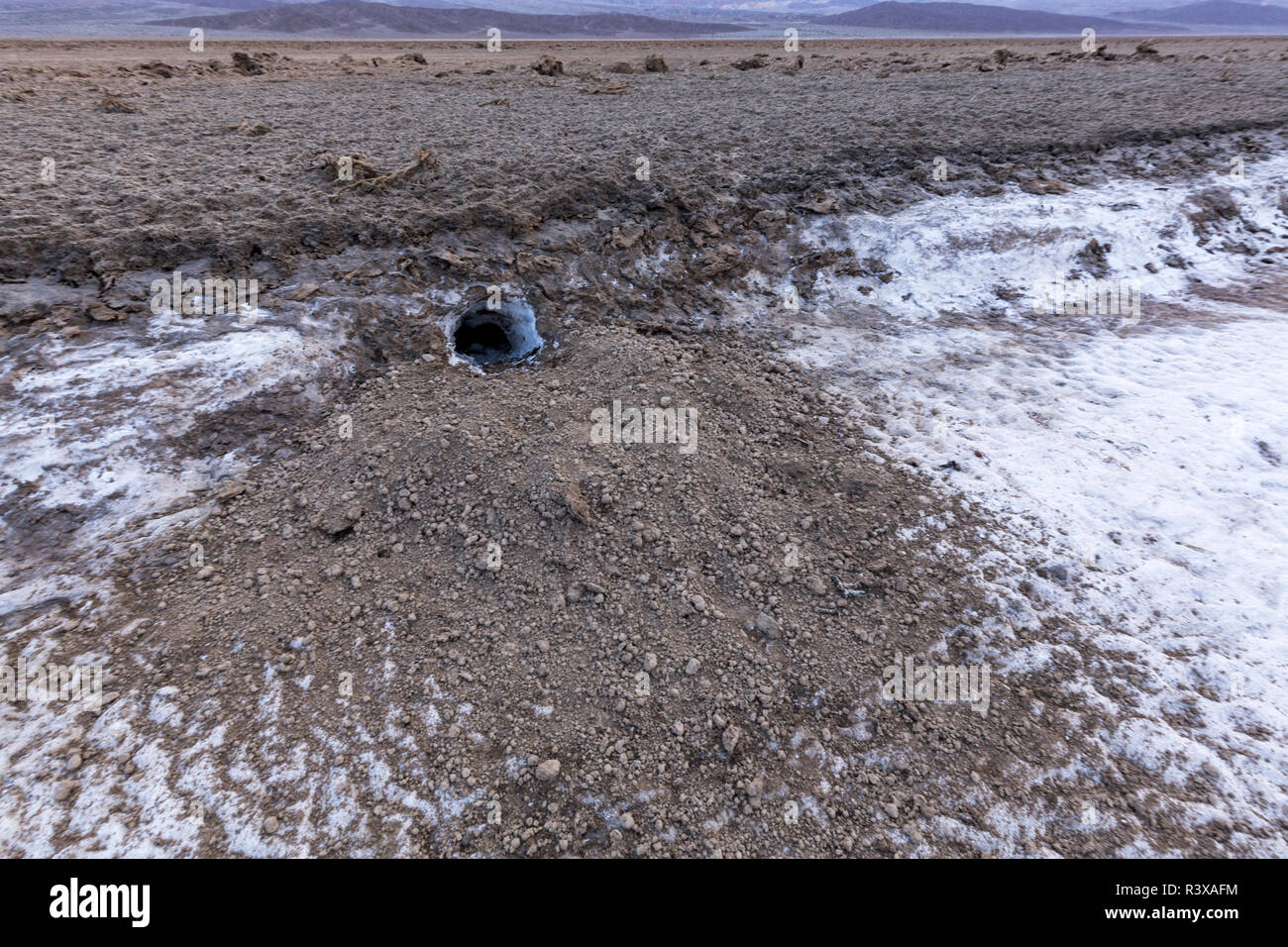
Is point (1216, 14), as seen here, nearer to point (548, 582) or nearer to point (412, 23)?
point (412, 23)

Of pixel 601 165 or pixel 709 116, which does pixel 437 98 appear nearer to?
pixel 709 116

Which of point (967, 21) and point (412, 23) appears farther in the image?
point (967, 21)

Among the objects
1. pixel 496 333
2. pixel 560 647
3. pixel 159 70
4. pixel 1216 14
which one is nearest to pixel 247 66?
pixel 159 70

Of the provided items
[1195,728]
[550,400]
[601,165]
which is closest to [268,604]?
[550,400]

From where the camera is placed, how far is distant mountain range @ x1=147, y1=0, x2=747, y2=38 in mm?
50156

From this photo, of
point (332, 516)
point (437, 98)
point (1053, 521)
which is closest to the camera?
point (332, 516)

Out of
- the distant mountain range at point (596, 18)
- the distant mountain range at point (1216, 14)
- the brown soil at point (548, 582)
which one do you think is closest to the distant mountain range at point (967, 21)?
the distant mountain range at point (596, 18)

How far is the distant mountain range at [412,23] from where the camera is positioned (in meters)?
50.2

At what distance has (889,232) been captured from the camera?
912 cm

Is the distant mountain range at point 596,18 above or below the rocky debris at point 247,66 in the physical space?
above

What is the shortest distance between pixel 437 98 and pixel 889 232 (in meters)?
10.5

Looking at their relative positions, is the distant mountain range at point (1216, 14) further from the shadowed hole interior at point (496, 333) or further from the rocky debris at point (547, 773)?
the rocky debris at point (547, 773)

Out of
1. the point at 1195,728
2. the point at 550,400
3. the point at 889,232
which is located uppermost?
the point at 889,232

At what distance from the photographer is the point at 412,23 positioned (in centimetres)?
5256
